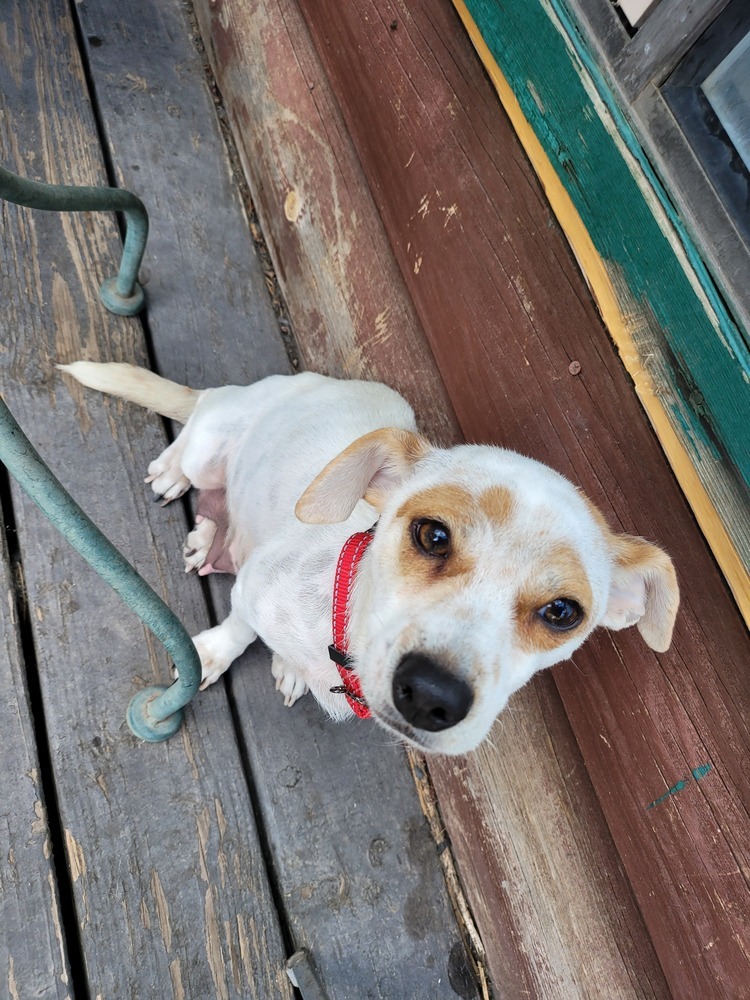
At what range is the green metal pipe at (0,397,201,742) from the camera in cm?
106

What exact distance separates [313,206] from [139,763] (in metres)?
2.35

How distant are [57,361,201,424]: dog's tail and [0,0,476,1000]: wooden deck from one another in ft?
0.34

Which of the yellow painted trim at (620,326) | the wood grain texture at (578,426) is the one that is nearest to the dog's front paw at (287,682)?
the wood grain texture at (578,426)

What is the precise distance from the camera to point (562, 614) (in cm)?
144

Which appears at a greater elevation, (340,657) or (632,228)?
(632,228)

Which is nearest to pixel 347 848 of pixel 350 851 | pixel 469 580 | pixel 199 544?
pixel 350 851

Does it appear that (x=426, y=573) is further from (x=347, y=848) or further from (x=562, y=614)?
(x=347, y=848)

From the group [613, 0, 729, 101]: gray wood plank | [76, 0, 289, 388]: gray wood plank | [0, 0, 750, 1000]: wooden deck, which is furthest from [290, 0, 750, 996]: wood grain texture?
[76, 0, 289, 388]: gray wood plank

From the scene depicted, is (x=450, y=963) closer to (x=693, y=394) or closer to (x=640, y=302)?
(x=693, y=394)

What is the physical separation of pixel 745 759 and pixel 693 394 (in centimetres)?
88

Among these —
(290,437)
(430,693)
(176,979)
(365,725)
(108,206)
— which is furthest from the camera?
(365,725)

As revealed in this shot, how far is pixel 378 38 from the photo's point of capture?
240 cm

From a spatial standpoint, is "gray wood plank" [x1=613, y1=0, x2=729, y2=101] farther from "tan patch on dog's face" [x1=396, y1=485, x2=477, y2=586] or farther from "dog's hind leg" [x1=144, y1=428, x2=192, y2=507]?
"dog's hind leg" [x1=144, y1=428, x2=192, y2=507]

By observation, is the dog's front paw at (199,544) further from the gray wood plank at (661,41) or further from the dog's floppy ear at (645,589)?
the gray wood plank at (661,41)
